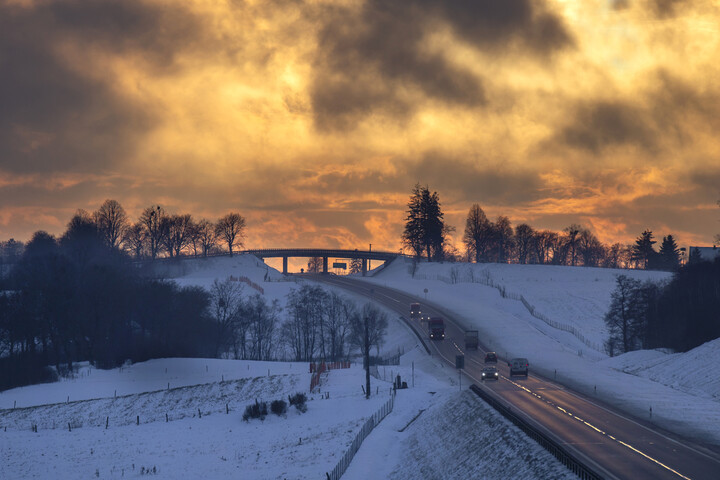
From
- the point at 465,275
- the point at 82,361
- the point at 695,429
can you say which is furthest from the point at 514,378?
the point at 465,275

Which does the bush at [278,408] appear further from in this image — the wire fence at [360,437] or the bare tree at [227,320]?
the bare tree at [227,320]

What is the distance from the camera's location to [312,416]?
65125 millimetres

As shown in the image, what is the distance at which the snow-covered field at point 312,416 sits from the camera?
1809 inches

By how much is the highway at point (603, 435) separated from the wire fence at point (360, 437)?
10293 mm

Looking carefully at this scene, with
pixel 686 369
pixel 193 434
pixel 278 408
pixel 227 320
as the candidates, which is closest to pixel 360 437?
pixel 278 408

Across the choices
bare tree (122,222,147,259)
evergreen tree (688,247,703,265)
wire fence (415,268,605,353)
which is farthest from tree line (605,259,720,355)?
bare tree (122,222,147,259)

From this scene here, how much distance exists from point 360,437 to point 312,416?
537 inches

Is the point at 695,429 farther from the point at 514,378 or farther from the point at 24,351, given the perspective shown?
the point at 24,351

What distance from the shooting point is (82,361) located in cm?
10644

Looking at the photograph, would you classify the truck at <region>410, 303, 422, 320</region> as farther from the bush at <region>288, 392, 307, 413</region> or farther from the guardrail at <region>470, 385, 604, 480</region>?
the guardrail at <region>470, 385, 604, 480</region>

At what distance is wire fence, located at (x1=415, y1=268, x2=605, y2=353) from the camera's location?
4759 inches

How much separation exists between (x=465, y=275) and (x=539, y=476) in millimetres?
142036

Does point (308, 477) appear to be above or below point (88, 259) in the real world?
below

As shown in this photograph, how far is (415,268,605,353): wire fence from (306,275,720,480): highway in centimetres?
5032
